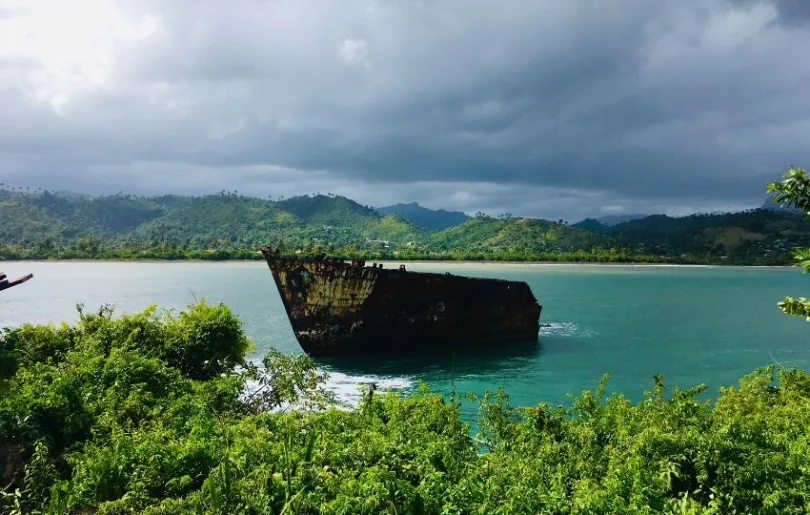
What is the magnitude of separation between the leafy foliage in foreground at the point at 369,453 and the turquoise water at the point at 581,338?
100 inches

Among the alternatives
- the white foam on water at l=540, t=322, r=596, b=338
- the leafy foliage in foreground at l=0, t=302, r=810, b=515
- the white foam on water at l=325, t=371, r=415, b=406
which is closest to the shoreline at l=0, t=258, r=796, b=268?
the white foam on water at l=540, t=322, r=596, b=338

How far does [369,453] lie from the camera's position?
718 centimetres

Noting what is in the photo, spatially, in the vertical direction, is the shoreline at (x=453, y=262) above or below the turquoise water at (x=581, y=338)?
above

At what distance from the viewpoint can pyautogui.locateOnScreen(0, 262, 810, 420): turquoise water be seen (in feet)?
76.4

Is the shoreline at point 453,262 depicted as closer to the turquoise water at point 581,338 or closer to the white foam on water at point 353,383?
the turquoise water at point 581,338

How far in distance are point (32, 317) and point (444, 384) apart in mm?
42850

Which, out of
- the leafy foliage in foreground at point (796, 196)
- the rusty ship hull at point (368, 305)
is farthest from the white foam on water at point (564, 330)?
the leafy foliage in foreground at point (796, 196)

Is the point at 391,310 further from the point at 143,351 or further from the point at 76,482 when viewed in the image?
the point at 76,482

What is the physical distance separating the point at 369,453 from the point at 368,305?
59.5 feet

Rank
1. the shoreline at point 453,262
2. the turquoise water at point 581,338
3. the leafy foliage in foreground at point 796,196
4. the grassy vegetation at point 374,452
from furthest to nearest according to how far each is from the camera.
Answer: the shoreline at point 453,262 → the turquoise water at point 581,338 → the leafy foliage in foreground at point 796,196 → the grassy vegetation at point 374,452

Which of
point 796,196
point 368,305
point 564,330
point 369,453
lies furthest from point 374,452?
point 564,330

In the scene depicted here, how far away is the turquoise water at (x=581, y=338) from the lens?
23281mm

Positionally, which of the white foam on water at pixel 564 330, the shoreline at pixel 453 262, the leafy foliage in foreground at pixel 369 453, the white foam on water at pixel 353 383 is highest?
the leafy foliage in foreground at pixel 369 453

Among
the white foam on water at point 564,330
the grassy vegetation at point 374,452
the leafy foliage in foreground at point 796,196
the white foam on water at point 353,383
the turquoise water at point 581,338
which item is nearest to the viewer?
the grassy vegetation at point 374,452
